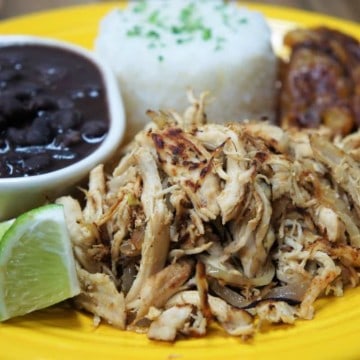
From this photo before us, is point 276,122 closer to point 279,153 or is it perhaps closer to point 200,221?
point 279,153

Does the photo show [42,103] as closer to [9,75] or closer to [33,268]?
[9,75]

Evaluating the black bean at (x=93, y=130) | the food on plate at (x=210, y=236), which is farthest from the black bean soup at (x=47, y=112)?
the food on plate at (x=210, y=236)

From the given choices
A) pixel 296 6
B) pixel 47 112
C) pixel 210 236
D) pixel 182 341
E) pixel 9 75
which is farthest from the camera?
pixel 296 6

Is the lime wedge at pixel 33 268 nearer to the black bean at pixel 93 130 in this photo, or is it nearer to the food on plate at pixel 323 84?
the black bean at pixel 93 130

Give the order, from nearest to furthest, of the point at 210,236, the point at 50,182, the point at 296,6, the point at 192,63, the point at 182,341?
the point at 182,341, the point at 210,236, the point at 50,182, the point at 192,63, the point at 296,6

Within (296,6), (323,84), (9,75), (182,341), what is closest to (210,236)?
(182,341)

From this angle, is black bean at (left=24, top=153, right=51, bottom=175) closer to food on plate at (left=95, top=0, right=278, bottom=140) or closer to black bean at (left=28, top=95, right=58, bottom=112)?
black bean at (left=28, top=95, right=58, bottom=112)
